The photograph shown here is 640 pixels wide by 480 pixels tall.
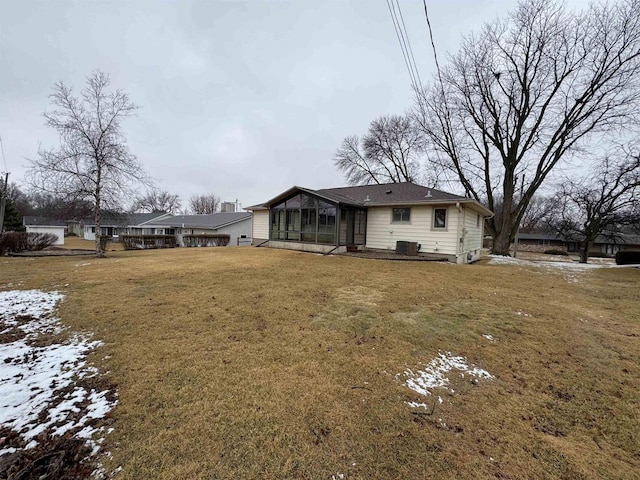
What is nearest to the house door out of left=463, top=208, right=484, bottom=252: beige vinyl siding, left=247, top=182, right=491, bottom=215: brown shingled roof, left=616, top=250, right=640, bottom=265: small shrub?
left=247, top=182, right=491, bottom=215: brown shingled roof

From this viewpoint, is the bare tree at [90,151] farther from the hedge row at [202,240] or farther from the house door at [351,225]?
the house door at [351,225]

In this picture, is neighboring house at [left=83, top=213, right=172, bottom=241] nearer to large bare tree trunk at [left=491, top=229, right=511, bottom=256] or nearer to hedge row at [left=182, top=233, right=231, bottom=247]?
hedge row at [left=182, top=233, right=231, bottom=247]

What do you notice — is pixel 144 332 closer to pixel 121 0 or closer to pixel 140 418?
pixel 140 418

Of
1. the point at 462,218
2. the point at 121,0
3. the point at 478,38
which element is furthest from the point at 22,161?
the point at 478,38

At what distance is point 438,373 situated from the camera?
124 inches

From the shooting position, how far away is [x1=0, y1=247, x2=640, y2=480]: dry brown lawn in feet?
6.31

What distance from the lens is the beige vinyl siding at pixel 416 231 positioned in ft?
41.6

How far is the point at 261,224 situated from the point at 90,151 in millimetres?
10179

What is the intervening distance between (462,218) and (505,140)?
11.2m

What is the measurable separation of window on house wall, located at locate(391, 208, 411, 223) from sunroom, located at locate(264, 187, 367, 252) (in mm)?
1808

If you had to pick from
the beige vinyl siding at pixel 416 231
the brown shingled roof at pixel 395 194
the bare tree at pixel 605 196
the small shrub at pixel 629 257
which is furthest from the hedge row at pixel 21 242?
the small shrub at pixel 629 257

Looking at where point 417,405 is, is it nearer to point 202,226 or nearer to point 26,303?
point 26,303

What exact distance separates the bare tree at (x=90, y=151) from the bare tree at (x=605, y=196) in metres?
27.6

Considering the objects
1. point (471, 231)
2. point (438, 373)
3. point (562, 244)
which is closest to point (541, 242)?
point (562, 244)
